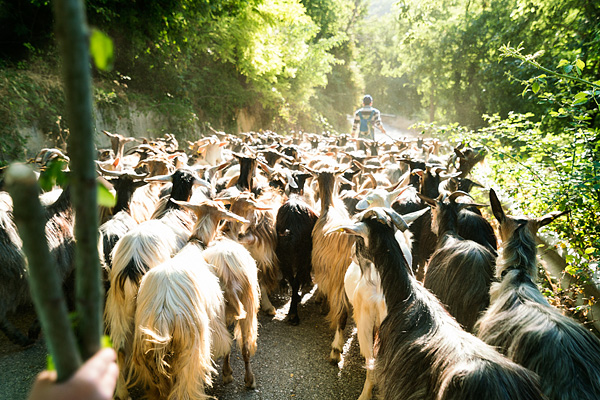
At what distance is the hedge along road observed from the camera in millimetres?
3344

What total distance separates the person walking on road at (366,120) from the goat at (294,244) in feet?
25.4

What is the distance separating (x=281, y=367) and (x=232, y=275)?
1276mm

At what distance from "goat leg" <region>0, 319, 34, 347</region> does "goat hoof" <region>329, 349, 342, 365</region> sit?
3280mm

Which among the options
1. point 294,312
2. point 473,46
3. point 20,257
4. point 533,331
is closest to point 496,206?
point 533,331

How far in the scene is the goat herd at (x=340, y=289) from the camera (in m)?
1.99

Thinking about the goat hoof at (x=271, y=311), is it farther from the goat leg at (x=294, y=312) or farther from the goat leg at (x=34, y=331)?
the goat leg at (x=34, y=331)

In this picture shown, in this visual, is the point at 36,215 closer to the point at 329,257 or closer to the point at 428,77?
the point at 329,257

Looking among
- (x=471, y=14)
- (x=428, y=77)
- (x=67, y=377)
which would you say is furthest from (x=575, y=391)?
(x=428, y=77)

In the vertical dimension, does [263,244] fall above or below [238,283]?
below

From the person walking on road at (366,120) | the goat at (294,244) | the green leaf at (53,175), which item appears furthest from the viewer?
the person walking on road at (366,120)

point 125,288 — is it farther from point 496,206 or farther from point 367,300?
point 496,206

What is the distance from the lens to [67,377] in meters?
0.54

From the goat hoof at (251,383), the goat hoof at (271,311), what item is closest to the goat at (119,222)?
the goat hoof at (251,383)

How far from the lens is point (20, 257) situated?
358 cm
